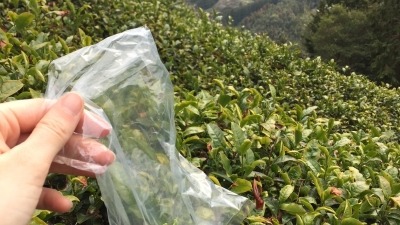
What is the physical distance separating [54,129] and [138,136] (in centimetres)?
58

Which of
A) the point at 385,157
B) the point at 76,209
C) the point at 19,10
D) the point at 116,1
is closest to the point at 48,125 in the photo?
the point at 76,209

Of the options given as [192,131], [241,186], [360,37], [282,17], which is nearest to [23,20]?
[192,131]

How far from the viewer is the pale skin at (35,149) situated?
1.33 m

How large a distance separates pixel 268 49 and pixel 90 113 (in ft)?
18.3

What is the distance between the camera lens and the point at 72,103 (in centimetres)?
154

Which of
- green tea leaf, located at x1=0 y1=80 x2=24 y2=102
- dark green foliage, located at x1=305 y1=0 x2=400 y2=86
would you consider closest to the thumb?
green tea leaf, located at x1=0 y1=80 x2=24 y2=102

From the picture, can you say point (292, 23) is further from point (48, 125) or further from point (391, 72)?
point (48, 125)

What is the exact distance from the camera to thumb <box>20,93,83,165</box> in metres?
1.40

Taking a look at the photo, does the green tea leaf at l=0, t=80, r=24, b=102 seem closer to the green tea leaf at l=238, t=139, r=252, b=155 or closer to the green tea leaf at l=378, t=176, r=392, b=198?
the green tea leaf at l=238, t=139, r=252, b=155

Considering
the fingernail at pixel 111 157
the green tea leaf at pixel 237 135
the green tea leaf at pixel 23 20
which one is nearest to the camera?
the fingernail at pixel 111 157

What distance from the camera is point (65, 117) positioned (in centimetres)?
150

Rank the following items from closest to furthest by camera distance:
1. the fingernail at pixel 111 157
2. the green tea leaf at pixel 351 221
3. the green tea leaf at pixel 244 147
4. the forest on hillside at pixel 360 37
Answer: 1. the fingernail at pixel 111 157
2. the green tea leaf at pixel 351 221
3. the green tea leaf at pixel 244 147
4. the forest on hillside at pixel 360 37

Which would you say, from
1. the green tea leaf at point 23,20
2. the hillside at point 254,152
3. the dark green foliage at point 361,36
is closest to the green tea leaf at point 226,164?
the hillside at point 254,152

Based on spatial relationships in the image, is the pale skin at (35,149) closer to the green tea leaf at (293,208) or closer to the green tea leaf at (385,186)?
the green tea leaf at (293,208)
